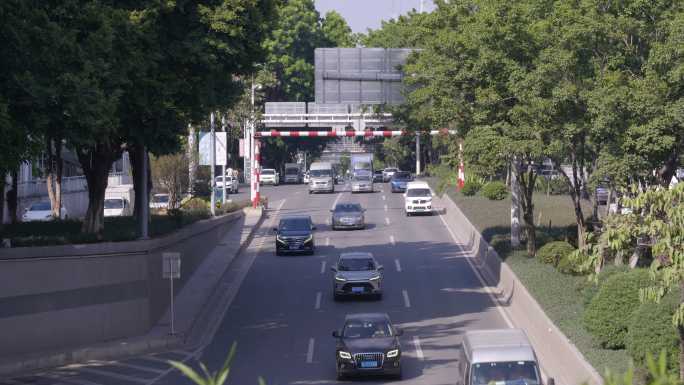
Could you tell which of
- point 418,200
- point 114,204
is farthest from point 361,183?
point 114,204

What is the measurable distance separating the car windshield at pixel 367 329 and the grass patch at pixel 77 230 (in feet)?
26.4

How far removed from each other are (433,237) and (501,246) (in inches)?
374

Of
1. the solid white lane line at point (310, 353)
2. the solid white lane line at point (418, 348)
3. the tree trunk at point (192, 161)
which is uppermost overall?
the tree trunk at point (192, 161)

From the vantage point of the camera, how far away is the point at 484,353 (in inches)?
667

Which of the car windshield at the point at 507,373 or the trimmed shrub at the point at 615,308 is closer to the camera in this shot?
the car windshield at the point at 507,373

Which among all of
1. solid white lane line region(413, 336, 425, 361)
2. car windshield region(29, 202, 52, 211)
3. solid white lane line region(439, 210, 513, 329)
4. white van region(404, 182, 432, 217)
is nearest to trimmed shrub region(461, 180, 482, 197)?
white van region(404, 182, 432, 217)

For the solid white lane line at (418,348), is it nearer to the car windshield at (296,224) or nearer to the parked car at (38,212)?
the car windshield at (296,224)

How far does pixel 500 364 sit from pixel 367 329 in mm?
6225

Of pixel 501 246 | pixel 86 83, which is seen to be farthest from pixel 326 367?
pixel 501 246

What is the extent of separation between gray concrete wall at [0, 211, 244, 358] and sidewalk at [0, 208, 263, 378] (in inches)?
19.1

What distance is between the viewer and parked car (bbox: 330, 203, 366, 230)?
50.7 metres

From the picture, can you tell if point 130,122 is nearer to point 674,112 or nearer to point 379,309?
point 379,309

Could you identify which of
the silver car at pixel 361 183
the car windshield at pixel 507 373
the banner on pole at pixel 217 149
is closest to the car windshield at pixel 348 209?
the banner on pole at pixel 217 149

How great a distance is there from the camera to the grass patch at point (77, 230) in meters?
25.3
